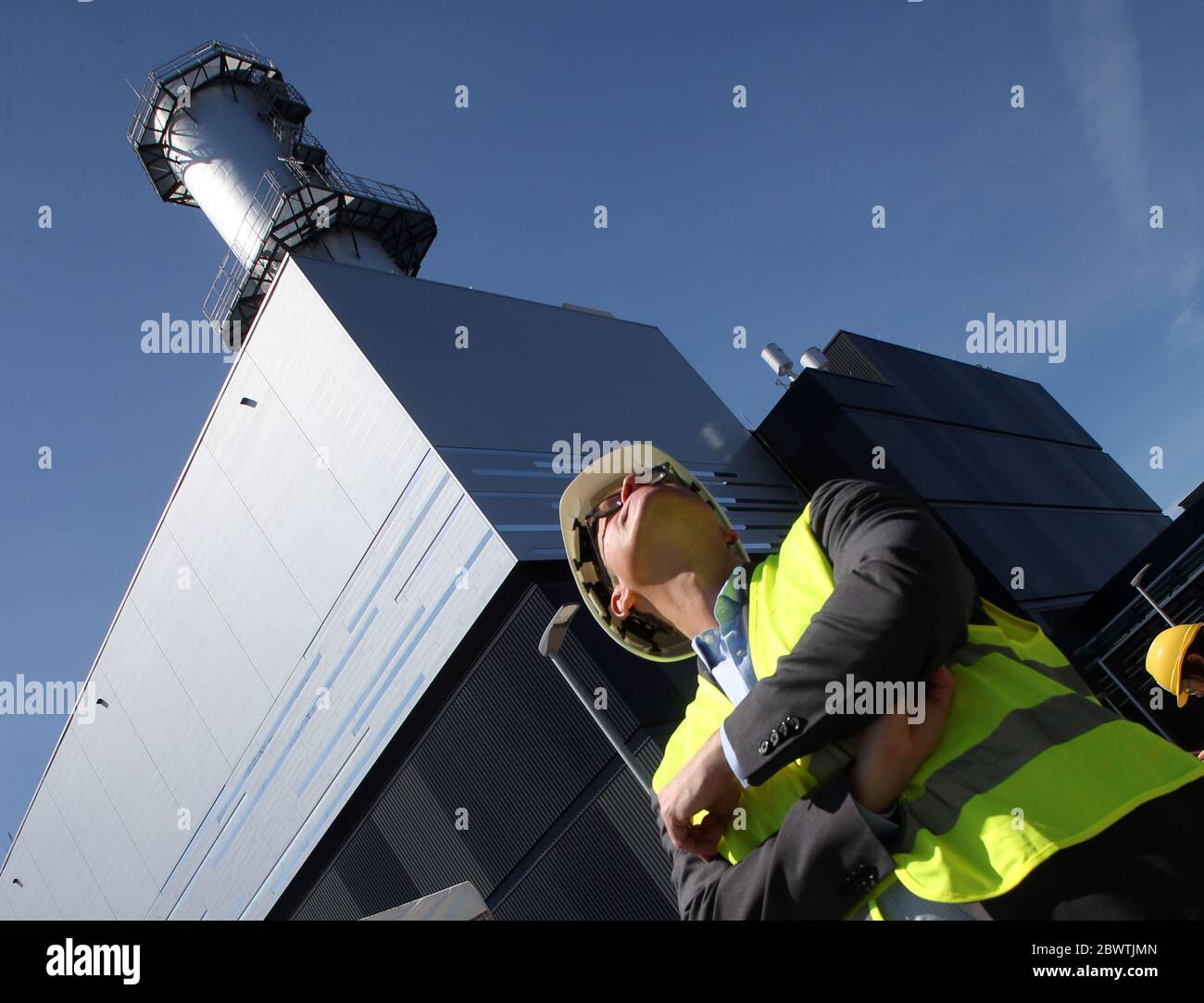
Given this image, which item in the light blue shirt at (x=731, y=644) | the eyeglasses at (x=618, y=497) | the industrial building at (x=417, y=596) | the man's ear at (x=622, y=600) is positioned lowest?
the light blue shirt at (x=731, y=644)

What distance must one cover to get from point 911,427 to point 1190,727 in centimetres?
592

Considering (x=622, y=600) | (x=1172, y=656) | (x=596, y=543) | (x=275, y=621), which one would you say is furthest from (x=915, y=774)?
(x=275, y=621)

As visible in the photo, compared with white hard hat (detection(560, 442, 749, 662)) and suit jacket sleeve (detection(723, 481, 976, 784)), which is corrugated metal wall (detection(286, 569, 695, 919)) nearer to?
white hard hat (detection(560, 442, 749, 662))

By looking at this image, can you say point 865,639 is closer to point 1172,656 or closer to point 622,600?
point 622,600

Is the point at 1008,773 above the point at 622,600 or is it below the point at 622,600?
below

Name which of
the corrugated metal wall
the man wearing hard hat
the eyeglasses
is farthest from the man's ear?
the corrugated metal wall

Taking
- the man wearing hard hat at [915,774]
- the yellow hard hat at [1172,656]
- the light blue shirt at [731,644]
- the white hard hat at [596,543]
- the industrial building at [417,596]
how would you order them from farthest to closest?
the industrial building at [417,596], the yellow hard hat at [1172,656], the white hard hat at [596,543], the light blue shirt at [731,644], the man wearing hard hat at [915,774]

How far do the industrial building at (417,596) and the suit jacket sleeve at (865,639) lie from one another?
8124mm

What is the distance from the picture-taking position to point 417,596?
428 inches

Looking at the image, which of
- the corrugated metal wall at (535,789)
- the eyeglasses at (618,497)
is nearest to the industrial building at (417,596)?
the corrugated metal wall at (535,789)

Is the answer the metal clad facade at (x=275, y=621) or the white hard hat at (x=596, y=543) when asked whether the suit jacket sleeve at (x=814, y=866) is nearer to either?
the white hard hat at (x=596, y=543)

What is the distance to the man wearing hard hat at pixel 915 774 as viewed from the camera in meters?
1.38

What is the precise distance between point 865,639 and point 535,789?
9125 mm

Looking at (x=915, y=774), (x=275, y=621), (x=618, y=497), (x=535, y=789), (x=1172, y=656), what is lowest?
(x=915, y=774)
